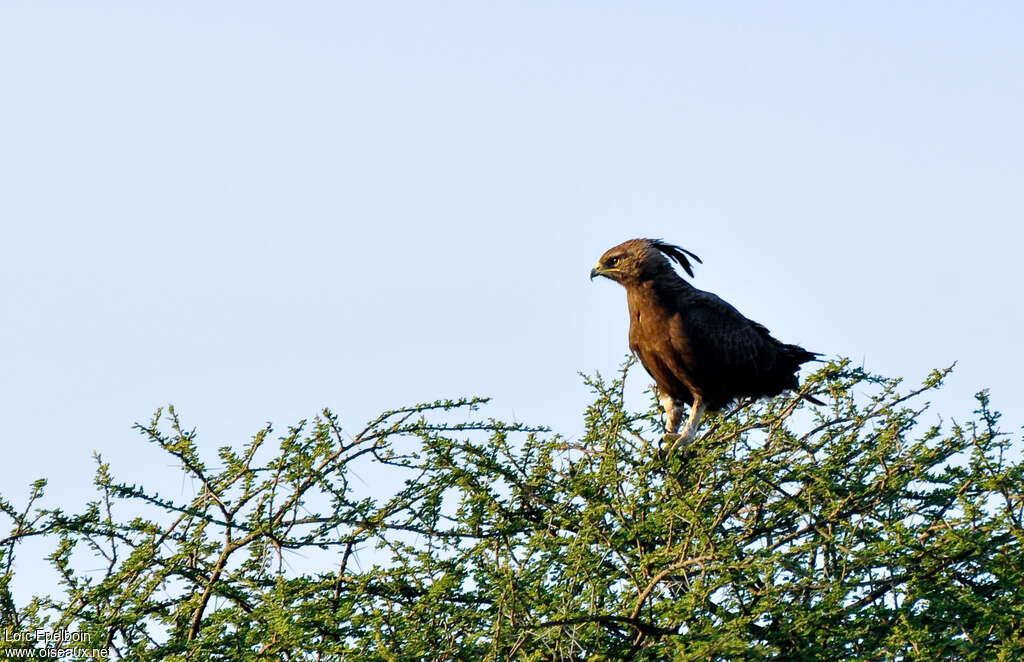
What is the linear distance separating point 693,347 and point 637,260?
0.98 metres

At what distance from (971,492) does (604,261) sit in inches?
155

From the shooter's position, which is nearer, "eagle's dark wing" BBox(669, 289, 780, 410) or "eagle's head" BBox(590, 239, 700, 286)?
"eagle's dark wing" BBox(669, 289, 780, 410)

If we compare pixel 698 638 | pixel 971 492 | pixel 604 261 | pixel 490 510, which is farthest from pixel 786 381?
pixel 698 638

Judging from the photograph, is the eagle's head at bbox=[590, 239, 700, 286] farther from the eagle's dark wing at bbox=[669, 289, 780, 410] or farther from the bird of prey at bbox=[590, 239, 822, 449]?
the eagle's dark wing at bbox=[669, 289, 780, 410]

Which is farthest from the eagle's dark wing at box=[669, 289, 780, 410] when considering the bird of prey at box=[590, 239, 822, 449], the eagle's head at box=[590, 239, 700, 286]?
the eagle's head at box=[590, 239, 700, 286]

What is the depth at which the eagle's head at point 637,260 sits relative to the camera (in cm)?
903

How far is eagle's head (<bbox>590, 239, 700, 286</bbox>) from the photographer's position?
9031 mm

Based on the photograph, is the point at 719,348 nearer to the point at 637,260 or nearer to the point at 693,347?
the point at 693,347

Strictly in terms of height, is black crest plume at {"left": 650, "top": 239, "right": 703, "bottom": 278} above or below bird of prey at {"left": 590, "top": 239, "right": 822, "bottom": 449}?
above

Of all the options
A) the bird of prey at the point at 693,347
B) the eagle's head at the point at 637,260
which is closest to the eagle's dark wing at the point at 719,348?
the bird of prey at the point at 693,347

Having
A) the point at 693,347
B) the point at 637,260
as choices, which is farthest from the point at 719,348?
the point at 637,260

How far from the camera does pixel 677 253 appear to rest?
957cm

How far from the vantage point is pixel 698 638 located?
4770mm

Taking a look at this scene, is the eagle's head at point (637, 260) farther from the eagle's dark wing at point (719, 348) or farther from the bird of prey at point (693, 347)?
the eagle's dark wing at point (719, 348)
